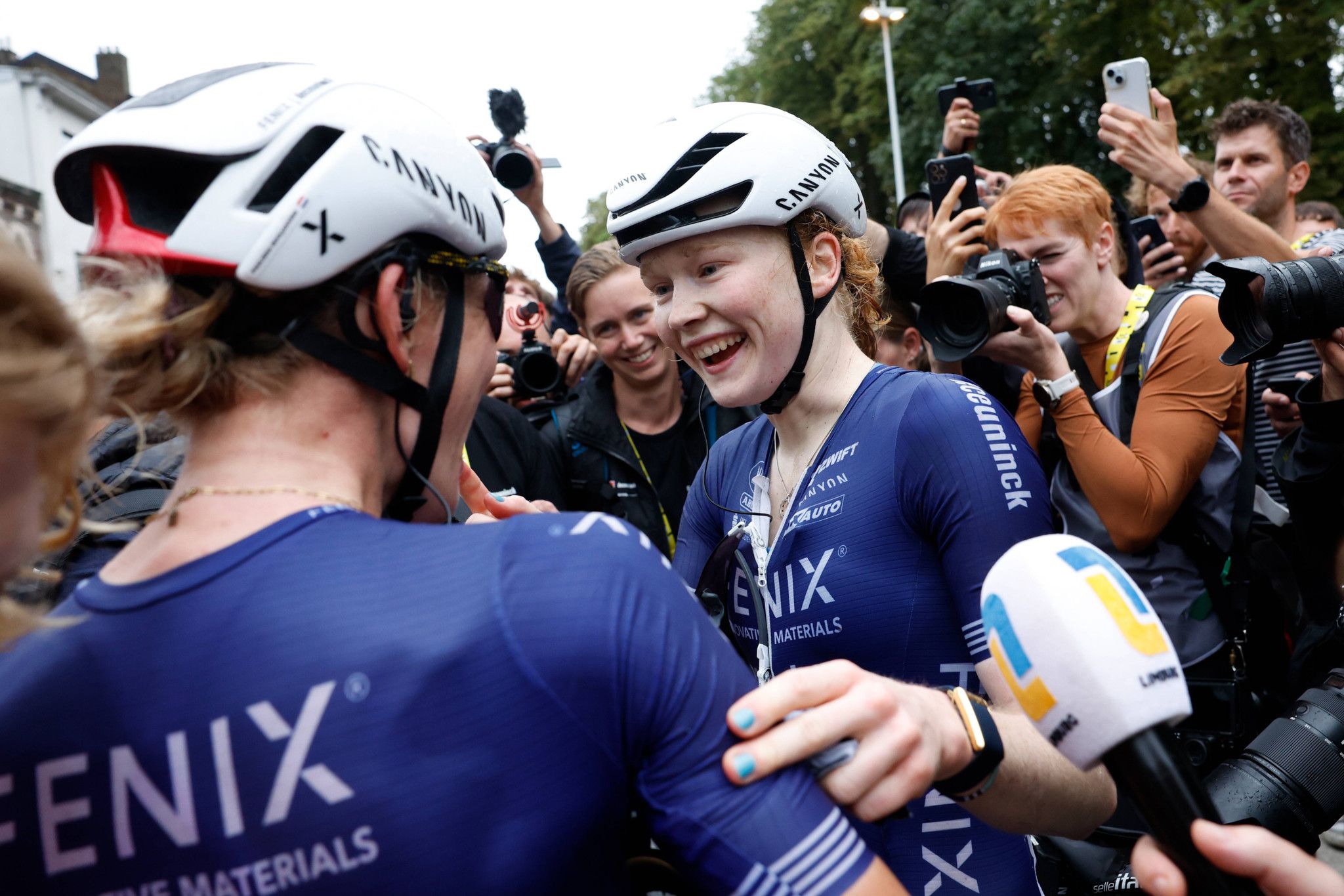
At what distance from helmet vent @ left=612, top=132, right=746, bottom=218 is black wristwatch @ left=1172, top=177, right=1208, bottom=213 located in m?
2.48

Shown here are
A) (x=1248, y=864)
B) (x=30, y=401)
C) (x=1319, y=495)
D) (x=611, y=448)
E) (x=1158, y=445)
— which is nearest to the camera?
(x=30, y=401)

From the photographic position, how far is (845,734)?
1.40 meters

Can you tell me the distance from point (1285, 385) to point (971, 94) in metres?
2.40

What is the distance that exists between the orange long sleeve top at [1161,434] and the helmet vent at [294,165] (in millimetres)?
2862

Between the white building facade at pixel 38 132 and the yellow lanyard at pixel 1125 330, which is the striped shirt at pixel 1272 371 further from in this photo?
the white building facade at pixel 38 132

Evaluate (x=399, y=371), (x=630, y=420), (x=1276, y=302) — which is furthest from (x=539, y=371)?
(x=399, y=371)

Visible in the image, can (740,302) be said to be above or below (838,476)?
above

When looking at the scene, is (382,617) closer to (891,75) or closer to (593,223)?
(891,75)

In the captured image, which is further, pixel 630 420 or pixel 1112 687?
pixel 630 420

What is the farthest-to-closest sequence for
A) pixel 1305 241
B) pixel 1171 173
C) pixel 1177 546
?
pixel 1305 241 → pixel 1171 173 → pixel 1177 546

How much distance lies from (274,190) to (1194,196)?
3930 mm

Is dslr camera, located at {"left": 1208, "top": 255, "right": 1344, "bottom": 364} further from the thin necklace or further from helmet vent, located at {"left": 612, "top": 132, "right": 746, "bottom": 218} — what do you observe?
helmet vent, located at {"left": 612, "top": 132, "right": 746, "bottom": 218}

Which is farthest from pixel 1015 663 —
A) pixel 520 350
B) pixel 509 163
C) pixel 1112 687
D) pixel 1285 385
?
pixel 509 163

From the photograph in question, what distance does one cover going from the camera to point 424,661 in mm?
1236
